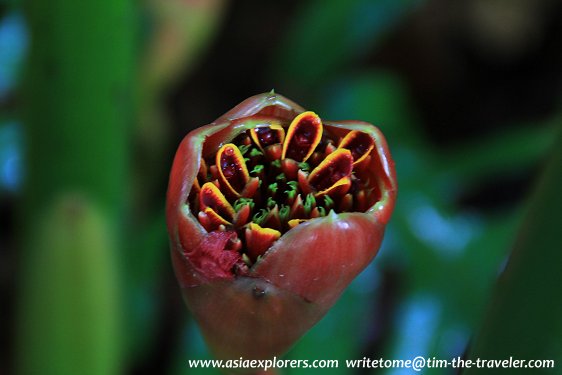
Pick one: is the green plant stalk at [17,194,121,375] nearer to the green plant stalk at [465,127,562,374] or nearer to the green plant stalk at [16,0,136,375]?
the green plant stalk at [16,0,136,375]

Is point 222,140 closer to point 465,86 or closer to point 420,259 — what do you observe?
point 420,259

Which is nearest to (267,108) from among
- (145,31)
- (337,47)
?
(145,31)

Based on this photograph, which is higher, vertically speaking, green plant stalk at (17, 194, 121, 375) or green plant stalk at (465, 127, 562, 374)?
green plant stalk at (465, 127, 562, 374)

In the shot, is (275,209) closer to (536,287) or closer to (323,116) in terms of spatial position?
(536,287)

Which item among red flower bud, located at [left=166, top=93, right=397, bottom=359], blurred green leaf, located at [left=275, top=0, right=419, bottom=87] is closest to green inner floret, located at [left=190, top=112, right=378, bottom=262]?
red flower bud, located at [left=166, top=93, right=397, bottom=359]

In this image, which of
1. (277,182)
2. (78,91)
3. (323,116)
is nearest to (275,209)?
(277,182)

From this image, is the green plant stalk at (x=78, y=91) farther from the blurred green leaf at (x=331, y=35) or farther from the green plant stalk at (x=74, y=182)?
the blurred green leaf at (x=331, y=35)

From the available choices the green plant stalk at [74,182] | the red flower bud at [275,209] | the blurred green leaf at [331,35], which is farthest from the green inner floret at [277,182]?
the blurred green leaf at [331,35]
